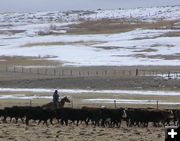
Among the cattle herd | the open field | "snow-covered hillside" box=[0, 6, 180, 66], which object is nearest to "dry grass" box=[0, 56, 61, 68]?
the open field

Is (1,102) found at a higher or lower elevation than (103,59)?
lower

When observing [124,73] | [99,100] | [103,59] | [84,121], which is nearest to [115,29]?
[103,59]

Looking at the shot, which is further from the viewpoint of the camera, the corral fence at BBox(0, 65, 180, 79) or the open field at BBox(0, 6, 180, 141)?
the corral fence at BBox(0, 65, 180, 79)

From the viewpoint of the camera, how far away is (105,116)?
973 inches

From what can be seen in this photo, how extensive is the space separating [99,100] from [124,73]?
1977 centimetres

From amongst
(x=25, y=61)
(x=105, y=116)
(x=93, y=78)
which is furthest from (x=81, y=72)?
(x=105, y=116)

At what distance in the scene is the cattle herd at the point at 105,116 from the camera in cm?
2439

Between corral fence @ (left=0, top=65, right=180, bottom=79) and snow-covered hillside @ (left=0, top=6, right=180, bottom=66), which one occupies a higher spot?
snow-covered hillside @ (left=0, top=6, right=180, bottom=66)

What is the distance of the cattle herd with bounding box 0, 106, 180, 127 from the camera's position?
80.0 feet

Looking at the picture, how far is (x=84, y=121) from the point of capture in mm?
25781

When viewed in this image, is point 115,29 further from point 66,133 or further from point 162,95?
point 66,133

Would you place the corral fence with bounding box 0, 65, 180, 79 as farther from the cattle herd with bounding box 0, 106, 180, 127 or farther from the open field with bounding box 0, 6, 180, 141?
the cattle herd with bounding box 0, 106, 180, 127

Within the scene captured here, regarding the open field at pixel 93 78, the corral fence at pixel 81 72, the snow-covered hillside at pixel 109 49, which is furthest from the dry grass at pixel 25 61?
the corral fence at pixel 81 72

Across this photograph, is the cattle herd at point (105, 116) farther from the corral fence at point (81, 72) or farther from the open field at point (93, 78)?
the corral fence at point (81, 72)
